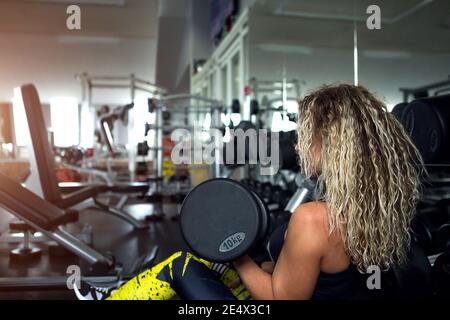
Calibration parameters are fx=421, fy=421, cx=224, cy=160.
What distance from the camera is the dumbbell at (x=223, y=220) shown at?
30.9 inches

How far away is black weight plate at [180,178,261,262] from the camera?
79 centimetres

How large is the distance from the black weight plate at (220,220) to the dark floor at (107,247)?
89 centimetres

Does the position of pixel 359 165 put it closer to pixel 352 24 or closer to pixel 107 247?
pixel 107 247

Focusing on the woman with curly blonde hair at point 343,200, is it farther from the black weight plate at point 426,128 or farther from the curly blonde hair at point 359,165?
the black weight plate at point 426,128

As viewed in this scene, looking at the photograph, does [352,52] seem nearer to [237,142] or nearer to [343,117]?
[237,142]

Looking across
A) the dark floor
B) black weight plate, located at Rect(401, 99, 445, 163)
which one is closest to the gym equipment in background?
the dark floor

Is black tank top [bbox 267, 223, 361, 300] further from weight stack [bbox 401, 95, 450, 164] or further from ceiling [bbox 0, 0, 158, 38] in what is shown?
ceiling [bbox 0, 0, 158, 38]

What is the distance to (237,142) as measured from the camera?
7.47 feet

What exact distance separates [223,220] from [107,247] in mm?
1883

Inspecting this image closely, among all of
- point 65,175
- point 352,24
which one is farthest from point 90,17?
point 352,24

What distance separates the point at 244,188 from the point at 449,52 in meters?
1.60

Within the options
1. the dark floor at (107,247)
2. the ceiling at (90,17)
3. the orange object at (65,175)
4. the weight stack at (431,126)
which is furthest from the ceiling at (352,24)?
the ceiling at (90,17)

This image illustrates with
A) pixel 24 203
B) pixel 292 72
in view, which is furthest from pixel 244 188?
pixel 292 72

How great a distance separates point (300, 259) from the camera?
79 cm
